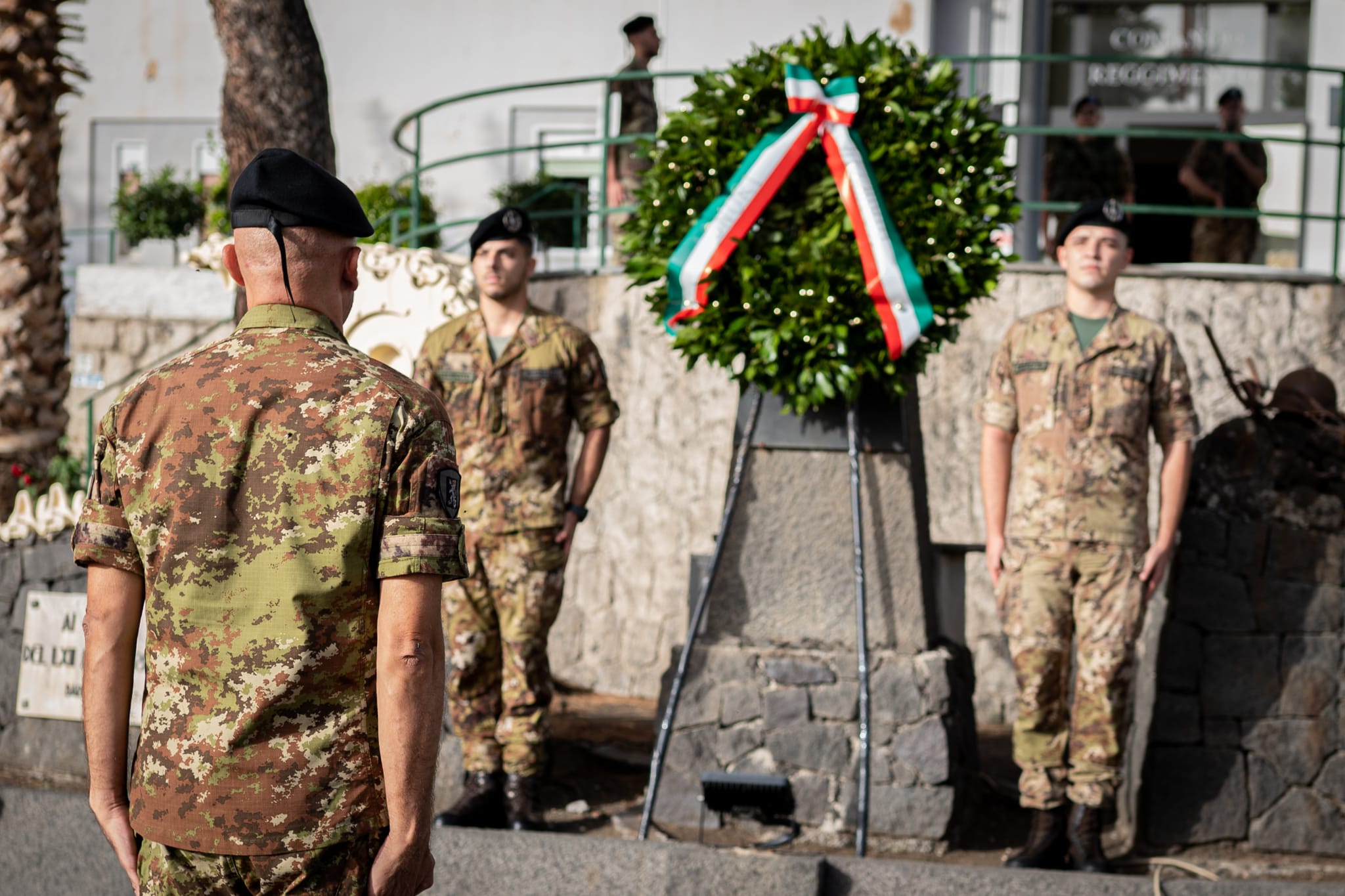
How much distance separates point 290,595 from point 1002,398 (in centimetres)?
331

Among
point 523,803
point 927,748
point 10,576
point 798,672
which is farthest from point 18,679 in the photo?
point 927,748

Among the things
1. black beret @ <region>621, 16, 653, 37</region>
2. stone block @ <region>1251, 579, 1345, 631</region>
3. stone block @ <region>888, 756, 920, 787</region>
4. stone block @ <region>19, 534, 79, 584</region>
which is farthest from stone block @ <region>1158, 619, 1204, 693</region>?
black beret @ <region>621, 16, 653, 37</region>

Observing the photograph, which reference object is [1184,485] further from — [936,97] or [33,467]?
[33,467]

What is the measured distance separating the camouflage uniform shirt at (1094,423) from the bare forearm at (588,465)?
55.4 inches

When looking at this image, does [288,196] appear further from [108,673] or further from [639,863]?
[639,863]

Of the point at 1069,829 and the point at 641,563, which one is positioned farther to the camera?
the point at 641,563

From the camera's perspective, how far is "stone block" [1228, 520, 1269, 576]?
5.27 m

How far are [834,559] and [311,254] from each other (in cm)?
334

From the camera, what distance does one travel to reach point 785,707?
5180mm

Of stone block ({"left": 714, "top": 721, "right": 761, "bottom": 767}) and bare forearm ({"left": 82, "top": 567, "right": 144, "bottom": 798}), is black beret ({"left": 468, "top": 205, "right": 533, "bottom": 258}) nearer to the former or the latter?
stone block ({"left": 714, "top": 721, "right": 761, "bottom": 767})

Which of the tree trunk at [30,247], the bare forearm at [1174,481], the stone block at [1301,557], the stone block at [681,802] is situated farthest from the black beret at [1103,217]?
the tree trunk at [30,247]

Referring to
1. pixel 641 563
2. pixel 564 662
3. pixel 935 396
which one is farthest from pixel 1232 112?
pixel 564 662

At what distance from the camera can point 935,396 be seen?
26.4 ft

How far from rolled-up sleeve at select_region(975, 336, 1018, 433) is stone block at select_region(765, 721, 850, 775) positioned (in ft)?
3.97
